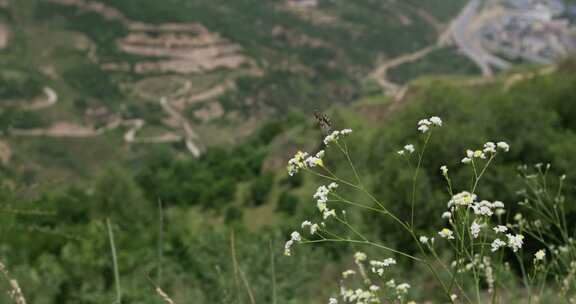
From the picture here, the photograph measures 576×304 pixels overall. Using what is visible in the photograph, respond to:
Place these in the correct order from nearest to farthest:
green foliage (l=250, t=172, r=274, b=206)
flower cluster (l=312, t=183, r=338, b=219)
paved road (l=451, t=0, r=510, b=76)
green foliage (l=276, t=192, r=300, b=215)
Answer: flower cluster (l=312, t=183, r=338, b=219) < green foliage (l=276, t=192, r=300, b=215) < green foliage (l=250, t=172, r=274, b=206) < paved road (l=451, t=0, r=510, b=76)

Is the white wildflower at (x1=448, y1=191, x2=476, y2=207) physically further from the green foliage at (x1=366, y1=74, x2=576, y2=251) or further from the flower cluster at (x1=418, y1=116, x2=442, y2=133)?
the green foliage at (x1=366, y1=74, x2=576, y2=251)

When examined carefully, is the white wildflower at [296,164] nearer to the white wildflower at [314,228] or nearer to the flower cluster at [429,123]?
the white wildflower at [314,228]

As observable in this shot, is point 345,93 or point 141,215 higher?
point 141,215

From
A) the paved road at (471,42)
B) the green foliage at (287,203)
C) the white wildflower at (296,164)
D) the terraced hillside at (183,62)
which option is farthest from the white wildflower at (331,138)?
the paved road at (471,42)

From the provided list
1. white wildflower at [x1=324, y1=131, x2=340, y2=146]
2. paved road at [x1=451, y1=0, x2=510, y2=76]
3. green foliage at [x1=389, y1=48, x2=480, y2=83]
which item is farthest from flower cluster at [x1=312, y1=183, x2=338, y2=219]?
green foliage at [x1=389, y1=48, x2=480, y2=83]

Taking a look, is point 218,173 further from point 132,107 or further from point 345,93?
point 345,93

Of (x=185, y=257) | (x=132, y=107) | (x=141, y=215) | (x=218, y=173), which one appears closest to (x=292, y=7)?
(x=132, y=107)
